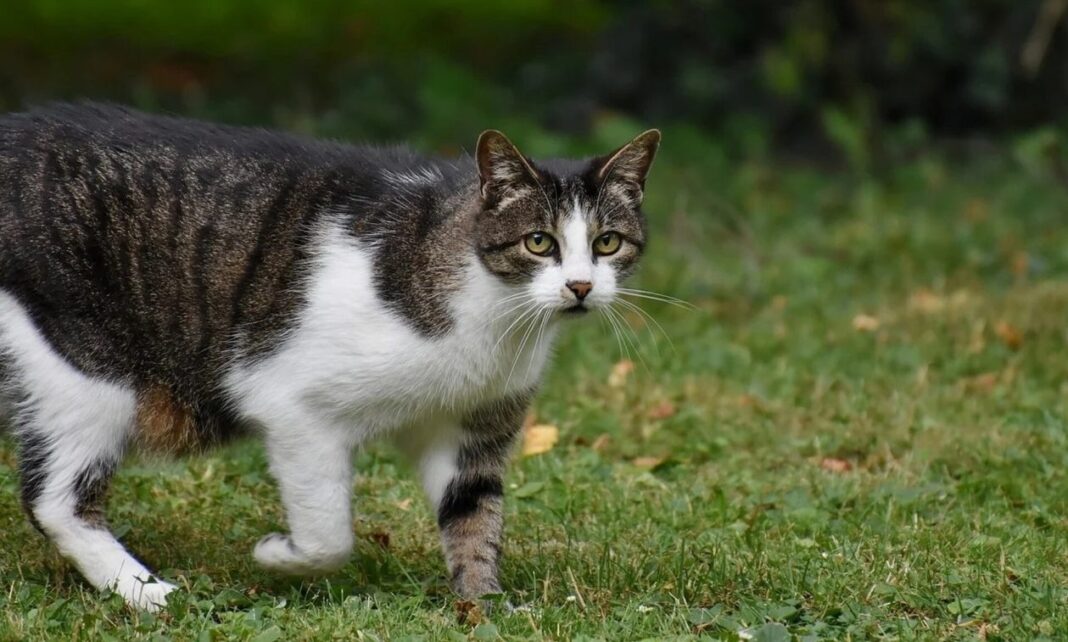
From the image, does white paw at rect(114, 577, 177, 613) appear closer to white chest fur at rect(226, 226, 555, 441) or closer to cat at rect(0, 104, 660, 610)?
cat at rect(0, 104, 660, 610)

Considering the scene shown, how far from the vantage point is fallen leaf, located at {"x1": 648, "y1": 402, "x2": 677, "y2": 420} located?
239 inches

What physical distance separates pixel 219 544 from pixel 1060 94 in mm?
7605

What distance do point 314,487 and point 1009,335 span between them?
149 inches

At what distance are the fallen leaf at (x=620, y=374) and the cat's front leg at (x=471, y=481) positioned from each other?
1819 mm

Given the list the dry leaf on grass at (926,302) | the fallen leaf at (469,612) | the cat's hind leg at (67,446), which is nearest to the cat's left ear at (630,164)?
the fallen leaf at (469,612)

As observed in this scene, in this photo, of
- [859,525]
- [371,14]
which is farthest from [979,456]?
[371,14]

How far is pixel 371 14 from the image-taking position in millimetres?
12516

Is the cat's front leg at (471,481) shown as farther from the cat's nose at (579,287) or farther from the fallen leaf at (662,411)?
the fallen leaf at (662,411)

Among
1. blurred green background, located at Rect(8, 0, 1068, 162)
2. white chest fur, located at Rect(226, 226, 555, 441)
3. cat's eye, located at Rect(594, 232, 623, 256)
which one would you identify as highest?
cat's eye, located at Rect(594, 232, 623, 256)

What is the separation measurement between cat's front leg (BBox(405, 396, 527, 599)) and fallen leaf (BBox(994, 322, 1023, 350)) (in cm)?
312

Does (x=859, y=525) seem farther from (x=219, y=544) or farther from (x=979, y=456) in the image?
(x=219, y=544)

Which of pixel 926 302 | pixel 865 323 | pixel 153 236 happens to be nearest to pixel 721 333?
pixel 865 323

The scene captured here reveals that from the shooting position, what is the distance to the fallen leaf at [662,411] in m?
6.06

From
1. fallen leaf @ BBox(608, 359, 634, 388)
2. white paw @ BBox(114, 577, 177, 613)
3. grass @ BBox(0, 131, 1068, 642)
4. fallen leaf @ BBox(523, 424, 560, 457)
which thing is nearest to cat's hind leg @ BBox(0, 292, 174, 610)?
white paw @ BBox(114, 577, 177, 613)
